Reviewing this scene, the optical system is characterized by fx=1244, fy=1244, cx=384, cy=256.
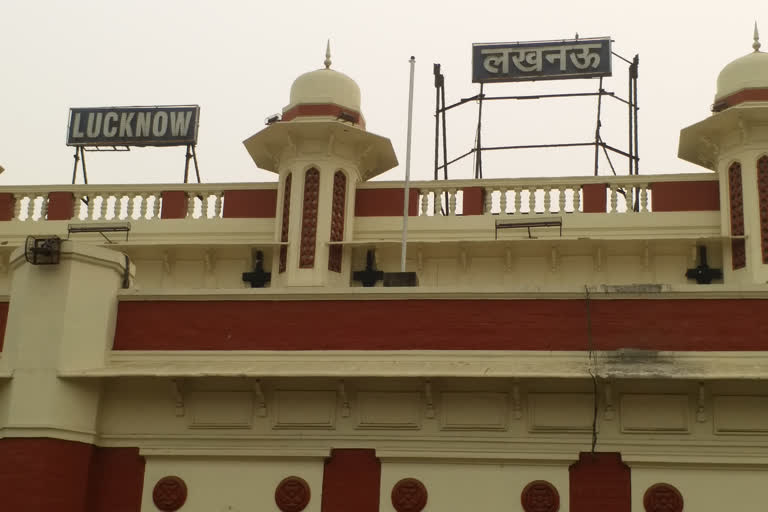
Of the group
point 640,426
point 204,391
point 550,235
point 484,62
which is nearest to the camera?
point 640,426

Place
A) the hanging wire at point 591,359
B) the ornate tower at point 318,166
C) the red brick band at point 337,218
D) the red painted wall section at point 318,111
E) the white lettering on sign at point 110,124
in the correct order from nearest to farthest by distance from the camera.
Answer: the hanging wire at point 591,359, the ornate tower at point 318,166, the red brick band at point 337,218, the red painted wall section at point 318,111, the white lettering on sign at point 110,124

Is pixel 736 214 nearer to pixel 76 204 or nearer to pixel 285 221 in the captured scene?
pixel 285 221

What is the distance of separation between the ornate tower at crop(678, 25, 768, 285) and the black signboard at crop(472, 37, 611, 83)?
4614 mm

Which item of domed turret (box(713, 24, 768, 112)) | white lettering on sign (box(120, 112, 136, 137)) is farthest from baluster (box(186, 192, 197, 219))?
domed turret (box(713, 24, 768, 112))

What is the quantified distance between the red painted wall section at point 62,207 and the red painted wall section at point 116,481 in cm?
1009

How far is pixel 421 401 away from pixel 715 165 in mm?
11083

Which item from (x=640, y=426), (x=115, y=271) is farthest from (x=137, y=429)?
(x=640, y=426)

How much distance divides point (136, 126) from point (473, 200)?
10.4m

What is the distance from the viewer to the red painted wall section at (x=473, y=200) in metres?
26.1

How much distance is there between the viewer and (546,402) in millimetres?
17750

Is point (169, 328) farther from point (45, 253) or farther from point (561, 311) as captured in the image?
point (561, 311)

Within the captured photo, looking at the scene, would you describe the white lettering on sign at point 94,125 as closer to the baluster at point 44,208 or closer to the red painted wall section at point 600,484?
the baluster at point 44,208

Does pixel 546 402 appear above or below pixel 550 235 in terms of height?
below

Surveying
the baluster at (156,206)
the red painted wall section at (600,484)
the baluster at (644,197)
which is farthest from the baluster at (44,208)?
the red painted wall section at (600,484)
